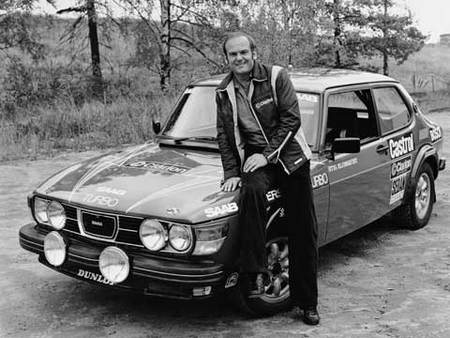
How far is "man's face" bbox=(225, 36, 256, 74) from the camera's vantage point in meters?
4.25

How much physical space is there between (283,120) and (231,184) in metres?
0.55

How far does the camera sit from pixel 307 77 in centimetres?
589

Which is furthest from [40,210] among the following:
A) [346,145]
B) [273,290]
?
[346,145]

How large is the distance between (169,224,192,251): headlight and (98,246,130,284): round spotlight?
33 centimetres

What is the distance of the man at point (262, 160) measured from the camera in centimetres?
417

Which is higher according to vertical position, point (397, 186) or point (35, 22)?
point (35, 22)

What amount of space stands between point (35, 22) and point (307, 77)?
1730cm

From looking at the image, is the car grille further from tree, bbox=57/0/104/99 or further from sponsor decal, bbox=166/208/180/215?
tree, bbox=57/0/104/99

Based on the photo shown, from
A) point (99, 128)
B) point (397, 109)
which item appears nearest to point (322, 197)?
point (397, 109)

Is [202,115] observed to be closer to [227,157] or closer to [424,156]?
[227,157]

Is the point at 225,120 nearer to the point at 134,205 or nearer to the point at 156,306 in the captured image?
the point at 134,205

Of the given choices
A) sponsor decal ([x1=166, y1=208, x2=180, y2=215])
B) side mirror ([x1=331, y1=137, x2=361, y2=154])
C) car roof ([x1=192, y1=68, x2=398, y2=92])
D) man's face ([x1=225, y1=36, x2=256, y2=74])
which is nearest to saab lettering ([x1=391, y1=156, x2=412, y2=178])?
car roof ([x1=192, y1=68, x2=398, y2=92])

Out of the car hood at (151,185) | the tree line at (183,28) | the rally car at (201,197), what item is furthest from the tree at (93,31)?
the car hood at (151,185)

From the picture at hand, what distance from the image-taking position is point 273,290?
4.62 metres
